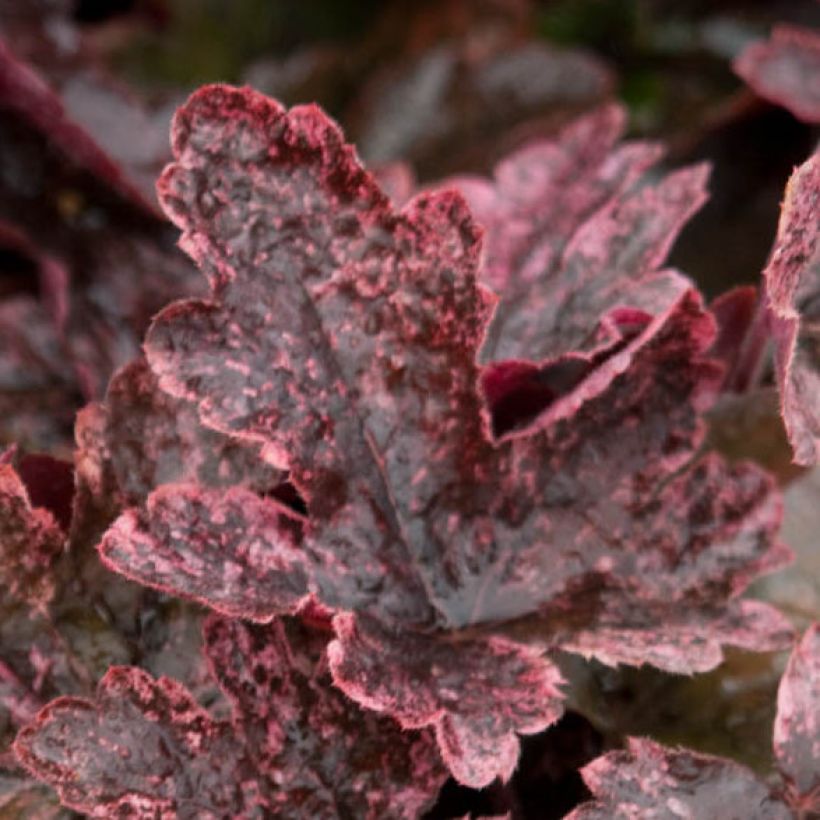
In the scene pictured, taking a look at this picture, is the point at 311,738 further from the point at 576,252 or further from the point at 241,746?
the point at 576,252

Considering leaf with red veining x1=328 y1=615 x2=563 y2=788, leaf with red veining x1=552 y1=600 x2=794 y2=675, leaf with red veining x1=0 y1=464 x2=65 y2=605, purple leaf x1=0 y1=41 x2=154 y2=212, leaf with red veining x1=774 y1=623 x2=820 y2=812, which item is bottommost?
leaf with red veining x1=774 y1=623 x2=820 y2=812

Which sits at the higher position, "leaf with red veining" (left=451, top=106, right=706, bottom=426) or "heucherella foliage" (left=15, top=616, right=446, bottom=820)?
"leaf with red veining" (left=451, top=106, right=706, bottom=426)

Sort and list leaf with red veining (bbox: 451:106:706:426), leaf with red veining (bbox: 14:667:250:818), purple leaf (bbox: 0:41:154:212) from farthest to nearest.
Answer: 1. purple leaf (bbox: 0:41:154:212)
2. leaf with red veining (bbox: 451:106:706:426)
3. leaf with red veining (bbox: 14:667:250:818)

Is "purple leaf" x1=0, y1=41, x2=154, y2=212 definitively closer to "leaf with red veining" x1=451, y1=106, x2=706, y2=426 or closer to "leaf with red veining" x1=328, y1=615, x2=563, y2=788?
"leaf with red veining" x1=451, y1=106, x2=706, y2=426

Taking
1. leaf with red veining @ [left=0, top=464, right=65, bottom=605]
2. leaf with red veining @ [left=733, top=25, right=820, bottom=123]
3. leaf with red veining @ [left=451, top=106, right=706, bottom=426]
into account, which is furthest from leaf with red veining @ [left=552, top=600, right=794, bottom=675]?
leaf with red veining @ [left=733, top=25, right=820, bottom=123]

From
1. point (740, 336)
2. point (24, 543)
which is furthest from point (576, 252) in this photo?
point (24, 543)

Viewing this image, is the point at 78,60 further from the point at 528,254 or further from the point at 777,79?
the point at 777,79

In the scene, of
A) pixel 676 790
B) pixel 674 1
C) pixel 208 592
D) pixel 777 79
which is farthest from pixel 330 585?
pixel 674 1

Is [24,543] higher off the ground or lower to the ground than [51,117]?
lower
